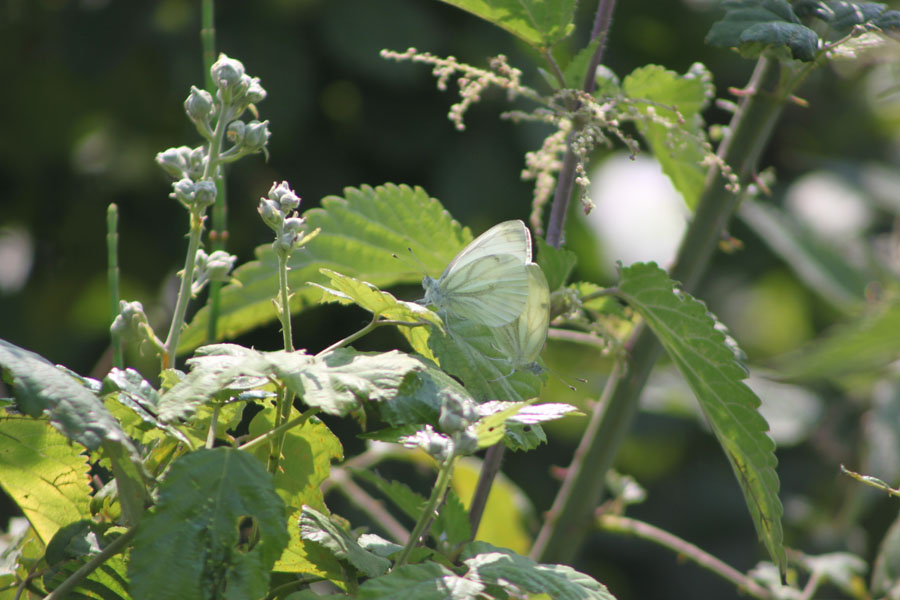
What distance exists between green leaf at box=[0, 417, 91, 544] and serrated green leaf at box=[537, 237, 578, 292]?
0.32 metres

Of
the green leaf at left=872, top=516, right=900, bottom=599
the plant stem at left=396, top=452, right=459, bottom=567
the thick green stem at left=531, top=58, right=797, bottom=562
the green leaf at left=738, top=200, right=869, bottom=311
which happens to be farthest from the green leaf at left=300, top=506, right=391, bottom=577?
the green leaf at left=738, top=200, right=869, bottom=311

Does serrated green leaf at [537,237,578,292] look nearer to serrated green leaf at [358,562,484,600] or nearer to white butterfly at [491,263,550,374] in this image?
white butterfly at [491,263,550,374]

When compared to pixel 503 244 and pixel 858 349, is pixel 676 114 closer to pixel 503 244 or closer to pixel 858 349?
pixel 503 244

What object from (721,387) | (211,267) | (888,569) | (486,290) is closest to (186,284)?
(211,267)

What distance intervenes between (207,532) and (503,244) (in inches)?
12.9

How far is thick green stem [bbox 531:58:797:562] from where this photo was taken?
704 mm

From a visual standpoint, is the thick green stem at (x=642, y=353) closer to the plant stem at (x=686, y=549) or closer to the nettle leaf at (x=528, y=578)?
the plant stem at (x=686, y=549)

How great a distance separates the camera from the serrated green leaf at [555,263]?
1.95 ft

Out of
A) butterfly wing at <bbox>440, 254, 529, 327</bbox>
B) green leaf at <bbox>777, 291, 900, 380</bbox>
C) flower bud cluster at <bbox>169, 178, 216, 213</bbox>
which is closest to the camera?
flower bud cluster at <bbox>169, 178, 216, 213</bbox>

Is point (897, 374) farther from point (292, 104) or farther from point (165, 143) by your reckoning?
point (165, 143)

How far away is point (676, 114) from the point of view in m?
0.70

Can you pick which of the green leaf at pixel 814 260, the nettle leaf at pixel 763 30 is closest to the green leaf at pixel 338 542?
the nettle leaf at pixel 763 30

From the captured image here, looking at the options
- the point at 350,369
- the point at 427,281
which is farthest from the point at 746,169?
the point at 350,369

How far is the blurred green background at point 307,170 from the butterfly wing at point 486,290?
1.22 metres
